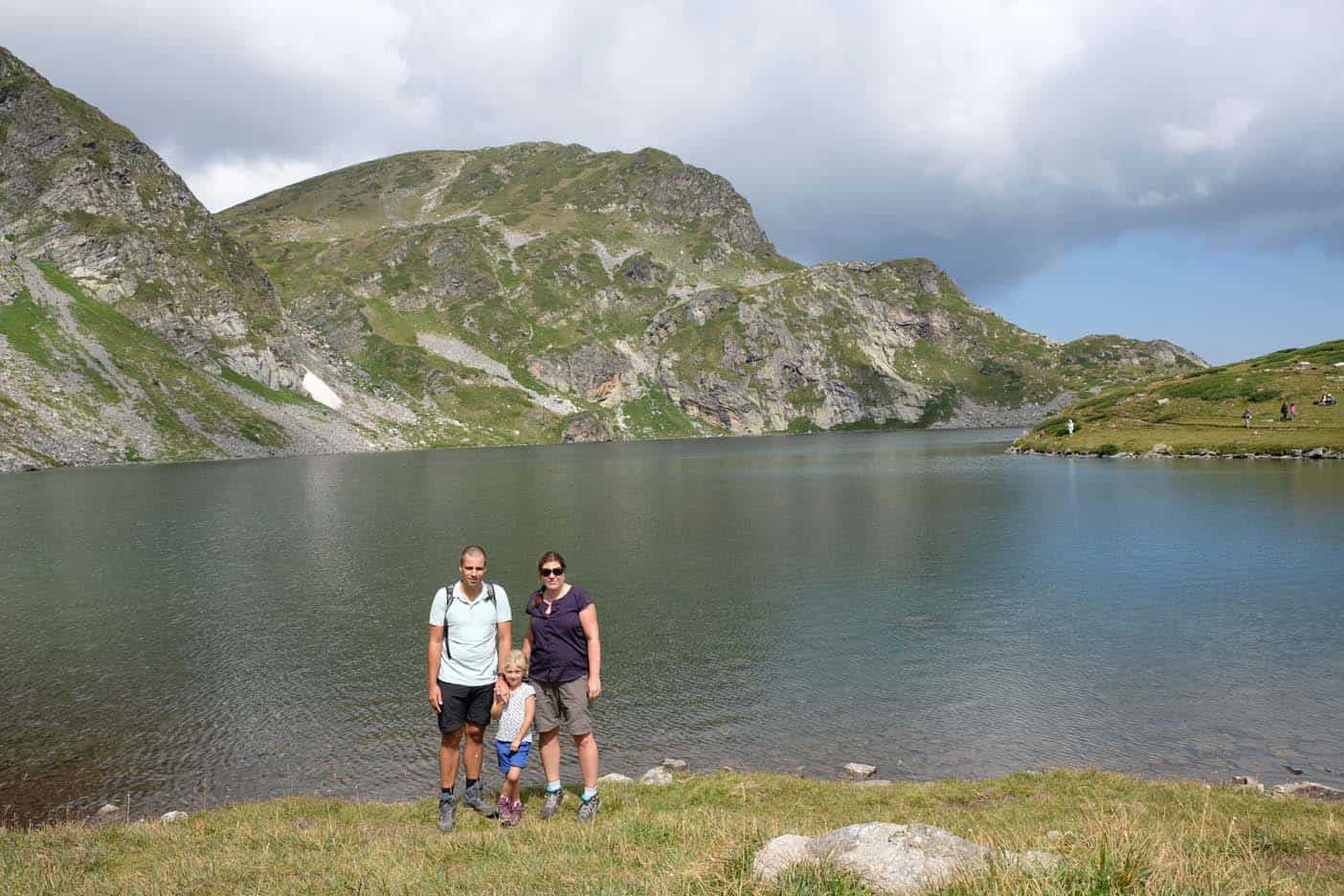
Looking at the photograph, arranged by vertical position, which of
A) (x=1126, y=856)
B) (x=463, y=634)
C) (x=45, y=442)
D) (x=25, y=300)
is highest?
(x=25, y=300)

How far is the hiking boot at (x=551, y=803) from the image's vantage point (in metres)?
13.6

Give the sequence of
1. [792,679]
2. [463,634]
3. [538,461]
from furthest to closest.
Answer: [538,461] → [792,679] → [463,634]

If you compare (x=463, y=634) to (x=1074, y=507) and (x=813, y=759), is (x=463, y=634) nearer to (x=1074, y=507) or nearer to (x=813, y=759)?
(x=813, y=759)

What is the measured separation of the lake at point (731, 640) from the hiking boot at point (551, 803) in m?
4.79

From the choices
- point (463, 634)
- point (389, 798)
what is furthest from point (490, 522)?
point (463, 634)

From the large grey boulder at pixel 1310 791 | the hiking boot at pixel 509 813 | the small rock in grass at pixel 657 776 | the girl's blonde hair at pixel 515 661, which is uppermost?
the girl's blonde hair at pixel 515 661

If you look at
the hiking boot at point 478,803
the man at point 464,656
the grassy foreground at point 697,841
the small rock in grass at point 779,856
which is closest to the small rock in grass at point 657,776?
the grassy foreground at point 697,841

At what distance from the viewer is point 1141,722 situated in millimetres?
20188

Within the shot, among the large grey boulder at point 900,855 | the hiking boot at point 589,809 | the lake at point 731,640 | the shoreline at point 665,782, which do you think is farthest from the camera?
the lake at point 731,640

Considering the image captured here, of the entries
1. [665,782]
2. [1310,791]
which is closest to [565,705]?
[665,782]

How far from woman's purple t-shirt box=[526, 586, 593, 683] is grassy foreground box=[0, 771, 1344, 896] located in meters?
2.43

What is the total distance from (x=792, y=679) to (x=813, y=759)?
561cm

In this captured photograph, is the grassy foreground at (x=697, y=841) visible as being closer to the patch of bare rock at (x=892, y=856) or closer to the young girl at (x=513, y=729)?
the patch of bare rock at (x=892, y=856)

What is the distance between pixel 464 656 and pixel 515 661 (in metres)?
0.89
